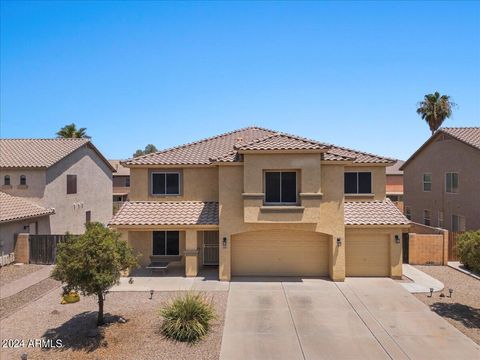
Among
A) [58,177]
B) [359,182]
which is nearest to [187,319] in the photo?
[359,182]

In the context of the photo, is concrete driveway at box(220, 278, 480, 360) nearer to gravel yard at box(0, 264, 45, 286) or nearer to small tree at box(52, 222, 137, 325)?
small tree at box(52, 222, 137, 325)

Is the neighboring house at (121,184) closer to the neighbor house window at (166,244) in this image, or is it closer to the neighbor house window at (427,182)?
the neighbor house window at (166,244)

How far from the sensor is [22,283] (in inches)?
672

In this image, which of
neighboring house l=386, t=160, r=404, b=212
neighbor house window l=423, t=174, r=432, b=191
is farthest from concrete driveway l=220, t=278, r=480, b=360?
neighboring house l=386, t=160, r=404, b=212

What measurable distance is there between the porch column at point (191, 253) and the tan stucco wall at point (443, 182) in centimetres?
1934

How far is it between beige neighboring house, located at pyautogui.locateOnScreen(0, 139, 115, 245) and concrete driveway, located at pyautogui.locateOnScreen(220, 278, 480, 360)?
1848 cm

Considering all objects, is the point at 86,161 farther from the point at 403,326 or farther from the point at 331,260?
the point at 403,326

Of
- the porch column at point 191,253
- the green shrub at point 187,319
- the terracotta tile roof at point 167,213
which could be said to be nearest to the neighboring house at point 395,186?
the terracotta tile roof at point 167,213

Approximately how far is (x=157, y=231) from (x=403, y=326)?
12970 mm

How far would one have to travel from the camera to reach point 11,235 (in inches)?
843

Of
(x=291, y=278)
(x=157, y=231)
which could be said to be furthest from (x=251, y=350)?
(x=157, y=231)

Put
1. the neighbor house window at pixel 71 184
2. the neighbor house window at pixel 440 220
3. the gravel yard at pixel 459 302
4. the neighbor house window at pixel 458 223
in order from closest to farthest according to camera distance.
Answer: the gravel yard at pixel 459 302 < the neighbor house window at pixel 458 223 < the neighbor house window at pixel 440 220 < the neighbor house window at pixel 71 184

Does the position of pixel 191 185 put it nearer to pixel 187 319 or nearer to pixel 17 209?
pixel 187 319

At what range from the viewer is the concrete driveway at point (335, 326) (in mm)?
10016
